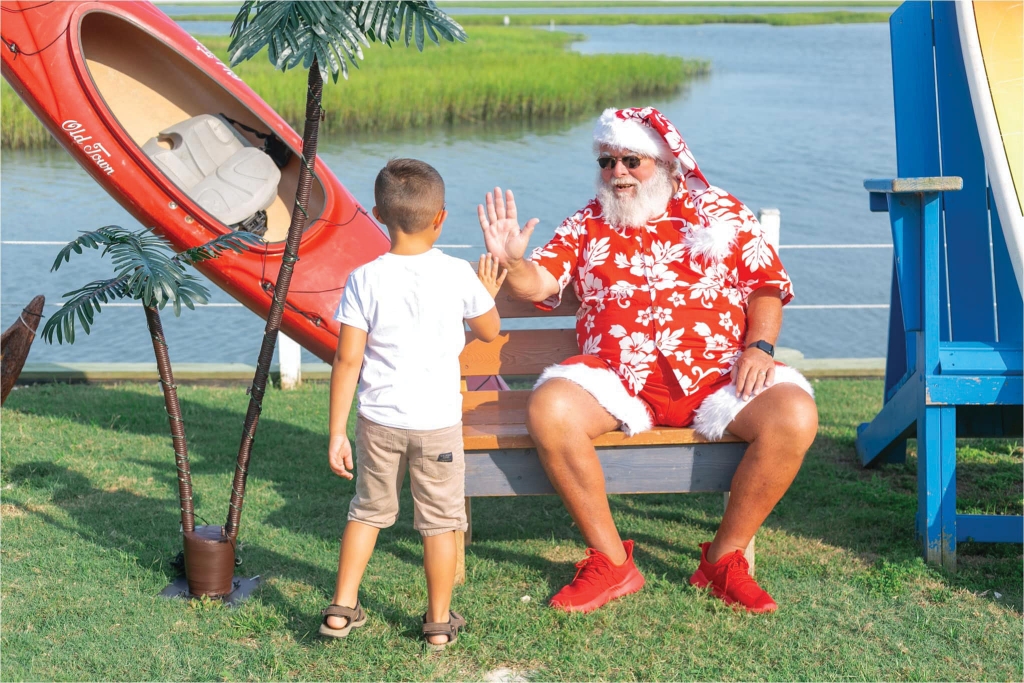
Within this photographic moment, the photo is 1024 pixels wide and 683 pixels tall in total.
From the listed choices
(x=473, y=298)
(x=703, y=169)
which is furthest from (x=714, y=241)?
(x=703, y=169)

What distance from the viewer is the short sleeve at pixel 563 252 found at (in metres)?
3.32

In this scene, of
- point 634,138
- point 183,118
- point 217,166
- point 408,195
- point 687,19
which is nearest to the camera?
point 408,195

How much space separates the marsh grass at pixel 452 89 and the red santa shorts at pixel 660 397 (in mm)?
12857

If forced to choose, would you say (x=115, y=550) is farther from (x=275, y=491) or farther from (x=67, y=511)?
(x=275, y=491)

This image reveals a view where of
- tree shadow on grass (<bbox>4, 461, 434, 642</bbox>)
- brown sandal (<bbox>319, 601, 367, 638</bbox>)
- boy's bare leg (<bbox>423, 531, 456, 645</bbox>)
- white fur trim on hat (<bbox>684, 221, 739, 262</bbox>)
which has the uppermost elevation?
white fur trim on hat (<bbox>684, 221, 739, 262</bbox>)

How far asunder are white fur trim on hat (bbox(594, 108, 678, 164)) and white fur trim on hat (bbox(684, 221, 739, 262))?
0.86 feet

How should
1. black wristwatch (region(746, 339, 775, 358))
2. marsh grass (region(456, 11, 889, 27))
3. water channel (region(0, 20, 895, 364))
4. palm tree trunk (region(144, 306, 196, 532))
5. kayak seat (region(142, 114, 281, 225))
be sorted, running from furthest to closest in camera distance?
marsh grass (region(456, 11, 889, 27))
water channel (region(0, 20, 895, 364))
kayak seat (region(142, 114, 281, 225))
black wristwatch (region(746, 339, 775, 358))
palm tree trunk (region(144, 306, 196, 532))

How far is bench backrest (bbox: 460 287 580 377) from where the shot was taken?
141 inches

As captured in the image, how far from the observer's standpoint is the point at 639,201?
130 inches

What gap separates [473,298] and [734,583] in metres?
1.15

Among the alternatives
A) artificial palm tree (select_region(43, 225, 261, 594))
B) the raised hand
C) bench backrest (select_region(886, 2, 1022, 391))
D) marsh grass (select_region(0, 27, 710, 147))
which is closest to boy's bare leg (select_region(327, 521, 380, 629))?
artificial palm tree (select_region(43, 225, 261, 594))

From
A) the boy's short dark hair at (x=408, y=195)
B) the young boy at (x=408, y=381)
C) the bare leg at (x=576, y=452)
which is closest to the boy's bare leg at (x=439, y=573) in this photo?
the young boy at (x=408, y=381)

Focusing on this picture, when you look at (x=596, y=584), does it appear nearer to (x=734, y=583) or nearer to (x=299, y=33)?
(x=734, y=583)

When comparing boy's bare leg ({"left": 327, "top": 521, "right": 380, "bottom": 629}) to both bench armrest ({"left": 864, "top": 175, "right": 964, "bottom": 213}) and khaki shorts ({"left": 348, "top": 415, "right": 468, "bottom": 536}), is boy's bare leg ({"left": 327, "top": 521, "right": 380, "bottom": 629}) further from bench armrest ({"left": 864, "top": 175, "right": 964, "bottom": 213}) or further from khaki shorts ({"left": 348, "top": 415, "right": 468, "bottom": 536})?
bench armrest ({"left": 864, "top": 175, "right": 964, "bottom": 213})
